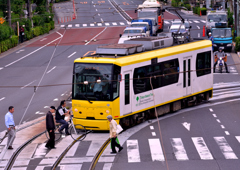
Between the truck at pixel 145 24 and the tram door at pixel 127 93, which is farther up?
the truck at pixel 145 24

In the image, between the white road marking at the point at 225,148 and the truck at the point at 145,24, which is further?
the truck at the point at 145,24

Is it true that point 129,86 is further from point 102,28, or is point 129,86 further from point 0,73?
point 102,28

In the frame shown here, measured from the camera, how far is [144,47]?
23500mm

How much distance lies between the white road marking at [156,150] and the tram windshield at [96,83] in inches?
98.8

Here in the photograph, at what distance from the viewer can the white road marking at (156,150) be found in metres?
17.2

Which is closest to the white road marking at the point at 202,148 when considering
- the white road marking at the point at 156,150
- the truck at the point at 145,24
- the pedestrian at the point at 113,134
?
the white road marking at the point at 156,150

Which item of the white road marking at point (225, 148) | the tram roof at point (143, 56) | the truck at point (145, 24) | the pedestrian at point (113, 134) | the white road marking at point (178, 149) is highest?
the truck at point (145, 24)

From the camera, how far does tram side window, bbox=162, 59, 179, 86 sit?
23570 millimetres

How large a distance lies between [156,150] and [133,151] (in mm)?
863

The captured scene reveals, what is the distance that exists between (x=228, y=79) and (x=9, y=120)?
19.8 metres

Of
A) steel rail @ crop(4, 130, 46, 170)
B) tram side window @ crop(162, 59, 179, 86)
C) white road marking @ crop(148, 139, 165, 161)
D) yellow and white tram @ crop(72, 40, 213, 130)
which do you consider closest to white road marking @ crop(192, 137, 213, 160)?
white road marking @ crop(148, 139, 165, 161)

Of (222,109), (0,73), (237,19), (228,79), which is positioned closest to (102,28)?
(237,19)

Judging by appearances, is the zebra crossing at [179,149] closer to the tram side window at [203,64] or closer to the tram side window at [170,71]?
the tram side window at [170,71]

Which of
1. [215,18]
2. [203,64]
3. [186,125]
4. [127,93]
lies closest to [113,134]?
[127,93]
